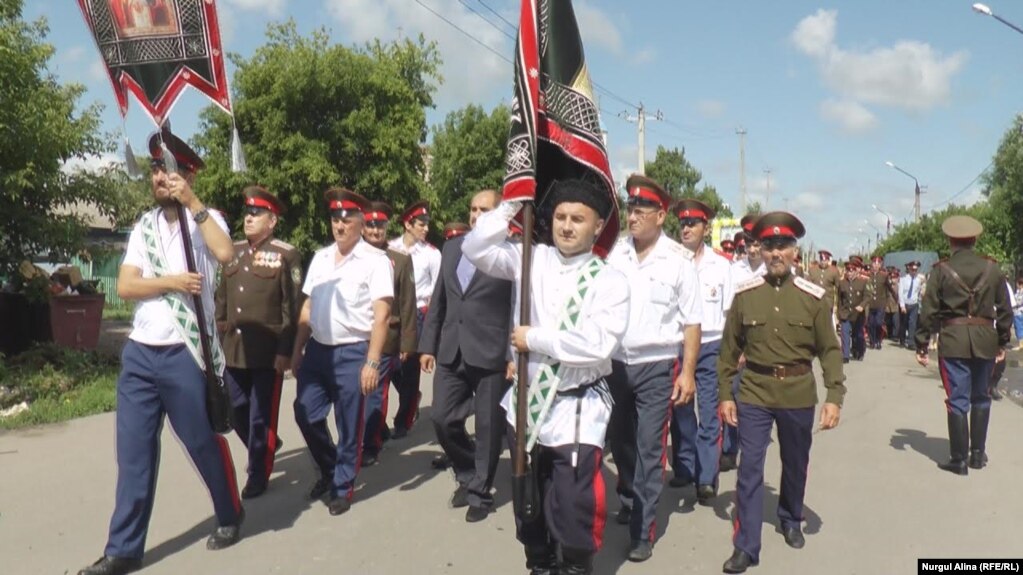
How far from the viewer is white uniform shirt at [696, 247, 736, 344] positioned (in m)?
6.50

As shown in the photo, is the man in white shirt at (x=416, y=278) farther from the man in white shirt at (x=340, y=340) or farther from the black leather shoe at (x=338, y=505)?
the black leather shoe at (x=338, y=505)

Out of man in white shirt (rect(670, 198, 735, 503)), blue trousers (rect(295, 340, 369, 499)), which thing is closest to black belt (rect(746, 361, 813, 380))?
man in white shirt (rect(670, 198, 735, 503))

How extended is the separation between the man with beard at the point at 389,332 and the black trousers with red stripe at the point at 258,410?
38.1 inches

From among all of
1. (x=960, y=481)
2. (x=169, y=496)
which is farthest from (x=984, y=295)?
(x=169, y=496)

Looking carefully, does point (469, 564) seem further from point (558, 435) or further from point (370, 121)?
point (370, 121)

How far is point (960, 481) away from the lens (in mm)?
6484

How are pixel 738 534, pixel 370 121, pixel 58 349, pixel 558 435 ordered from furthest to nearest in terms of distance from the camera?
pixel 370 121, pixel 58 349, pixel 738 534, pixel 558 435

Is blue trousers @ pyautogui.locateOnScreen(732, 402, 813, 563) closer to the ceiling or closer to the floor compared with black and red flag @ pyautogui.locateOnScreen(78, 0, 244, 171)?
closer to the floor

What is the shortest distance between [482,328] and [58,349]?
25.2ft

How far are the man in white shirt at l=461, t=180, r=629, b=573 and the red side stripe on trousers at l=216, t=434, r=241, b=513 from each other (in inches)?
69.8

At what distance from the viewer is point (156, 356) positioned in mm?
4398

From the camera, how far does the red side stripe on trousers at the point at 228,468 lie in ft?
15.2

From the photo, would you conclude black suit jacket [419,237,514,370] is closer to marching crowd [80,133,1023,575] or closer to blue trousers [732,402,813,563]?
marching crowd [80,133,1023,575]

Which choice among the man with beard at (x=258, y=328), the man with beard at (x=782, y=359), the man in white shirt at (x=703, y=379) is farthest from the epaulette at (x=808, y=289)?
the man with beard at (x=258, y=328)
